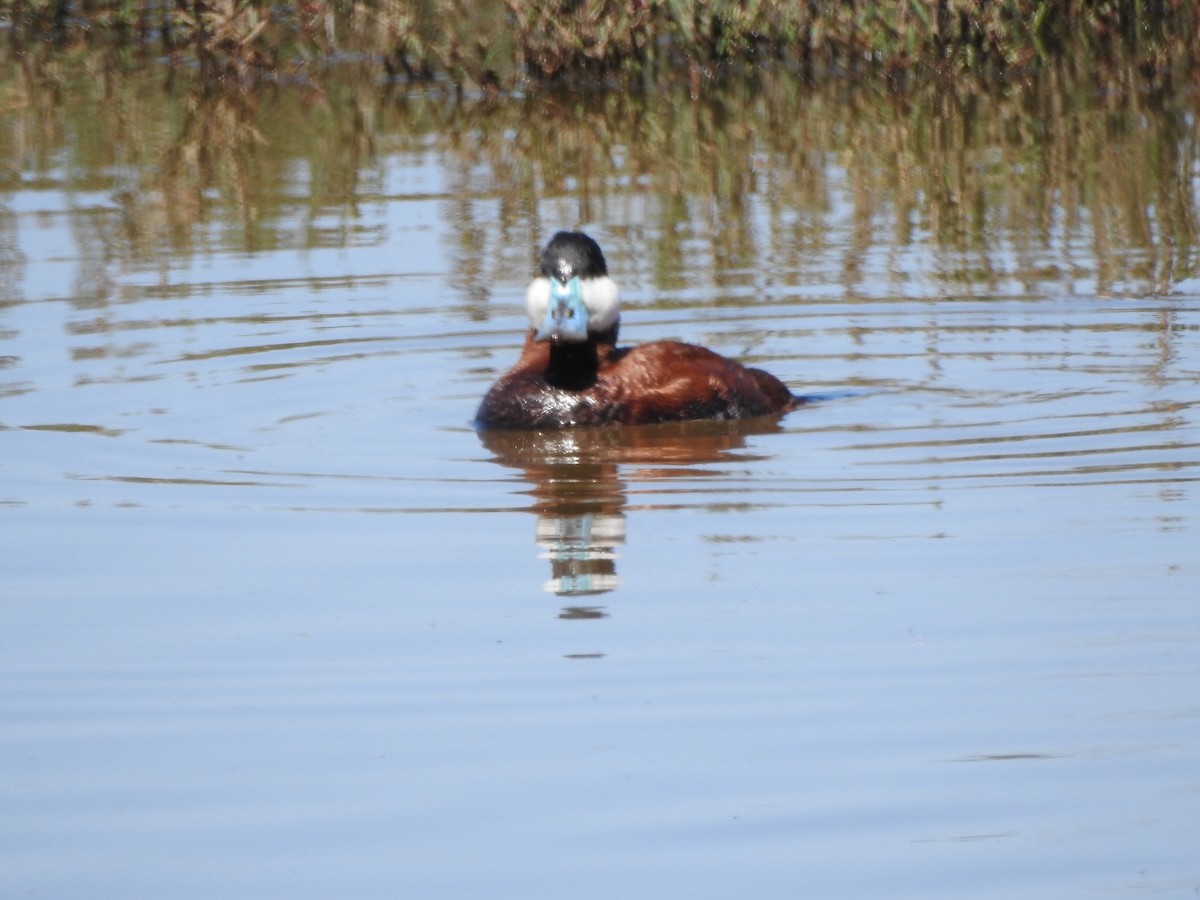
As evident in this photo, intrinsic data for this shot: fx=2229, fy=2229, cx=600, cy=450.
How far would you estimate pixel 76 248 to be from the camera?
1245 cm

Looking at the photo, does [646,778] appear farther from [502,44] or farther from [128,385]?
[502,44]

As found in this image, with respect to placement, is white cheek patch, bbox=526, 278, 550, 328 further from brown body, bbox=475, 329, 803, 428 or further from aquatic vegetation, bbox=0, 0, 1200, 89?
aquatic vegetation, bbox=0, 0, 1200, 89

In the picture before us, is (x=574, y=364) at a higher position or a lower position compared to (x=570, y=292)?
lower

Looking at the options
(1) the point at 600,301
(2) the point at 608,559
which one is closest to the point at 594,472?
(1) the point at 600,301

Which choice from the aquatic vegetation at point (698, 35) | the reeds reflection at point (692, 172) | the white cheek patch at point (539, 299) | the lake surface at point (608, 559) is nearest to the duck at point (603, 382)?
the white cheek patch at point (539, 299)

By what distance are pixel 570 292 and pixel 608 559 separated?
2.10 meters

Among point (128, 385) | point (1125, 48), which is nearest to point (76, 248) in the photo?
point (128, 385)

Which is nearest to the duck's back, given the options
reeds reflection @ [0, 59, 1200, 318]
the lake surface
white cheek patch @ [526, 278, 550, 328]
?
the lake surface

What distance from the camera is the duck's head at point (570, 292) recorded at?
823cm

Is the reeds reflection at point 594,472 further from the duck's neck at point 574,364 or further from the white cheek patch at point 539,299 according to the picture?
the white cheek patch at point 539,299

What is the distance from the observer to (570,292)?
825cm

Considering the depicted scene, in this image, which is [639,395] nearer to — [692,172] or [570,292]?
[570,292]

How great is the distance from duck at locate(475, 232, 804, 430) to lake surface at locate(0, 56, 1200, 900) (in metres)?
0.14

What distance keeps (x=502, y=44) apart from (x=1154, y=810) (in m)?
15.7
